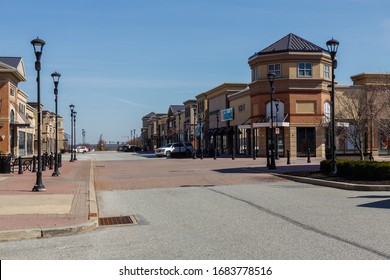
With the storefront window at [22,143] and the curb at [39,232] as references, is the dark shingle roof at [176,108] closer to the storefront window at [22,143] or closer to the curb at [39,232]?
the storefront window at [22,143]

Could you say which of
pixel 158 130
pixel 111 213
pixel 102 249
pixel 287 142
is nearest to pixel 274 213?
pixel 111 213

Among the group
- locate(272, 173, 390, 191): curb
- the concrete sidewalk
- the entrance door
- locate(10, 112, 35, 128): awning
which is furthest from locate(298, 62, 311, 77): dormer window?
the concrete sidewalk

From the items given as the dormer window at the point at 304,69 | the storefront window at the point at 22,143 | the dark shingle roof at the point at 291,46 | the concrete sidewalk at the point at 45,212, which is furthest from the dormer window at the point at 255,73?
the concrete sidewalk at the point at 45,212

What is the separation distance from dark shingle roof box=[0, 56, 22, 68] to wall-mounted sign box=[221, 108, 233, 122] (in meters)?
25.1

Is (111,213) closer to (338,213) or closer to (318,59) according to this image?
(338,213)

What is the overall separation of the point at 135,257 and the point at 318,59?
4051cm

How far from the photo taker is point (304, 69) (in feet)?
146

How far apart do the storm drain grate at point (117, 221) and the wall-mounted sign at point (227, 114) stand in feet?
153

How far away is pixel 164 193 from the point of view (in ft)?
51.9

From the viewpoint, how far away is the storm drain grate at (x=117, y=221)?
10.0 m

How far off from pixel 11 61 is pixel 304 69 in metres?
32.8

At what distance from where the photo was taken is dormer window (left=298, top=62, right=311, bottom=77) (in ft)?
145

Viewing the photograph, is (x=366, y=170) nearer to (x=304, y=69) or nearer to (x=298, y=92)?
(x=298, y=92)

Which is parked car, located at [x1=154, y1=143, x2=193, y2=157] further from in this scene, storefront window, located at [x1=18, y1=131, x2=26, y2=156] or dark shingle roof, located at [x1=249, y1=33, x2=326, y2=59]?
storefront window, located at [x1=18, y1=131, x2=26, y2=156]
